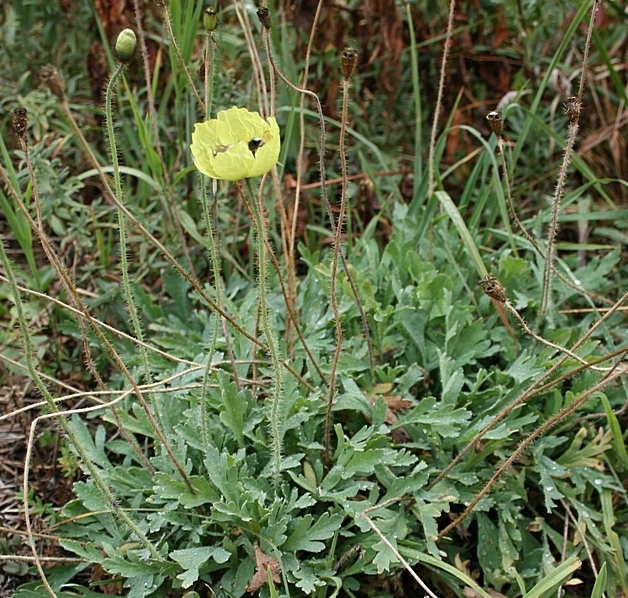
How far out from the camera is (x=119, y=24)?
279 centimetres

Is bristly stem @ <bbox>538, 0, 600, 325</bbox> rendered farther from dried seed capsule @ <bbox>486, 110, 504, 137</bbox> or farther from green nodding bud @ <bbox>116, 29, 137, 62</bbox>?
green nodding bud @ <bbox>116, 29, 137, 62</bbox>

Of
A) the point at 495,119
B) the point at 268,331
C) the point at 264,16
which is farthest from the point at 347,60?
the point at 268,331

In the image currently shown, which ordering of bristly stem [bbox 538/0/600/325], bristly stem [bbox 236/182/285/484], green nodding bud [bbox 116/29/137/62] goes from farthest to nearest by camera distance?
1. bristly stem [bbox 538/0/600/325]
2. bristly stem [bbox 236/182/285/484]
3. green nodding bud [bbox 116/29/137/62]

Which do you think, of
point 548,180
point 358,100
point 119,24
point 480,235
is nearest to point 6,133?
point 119,24

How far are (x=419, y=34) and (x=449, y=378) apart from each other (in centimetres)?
171

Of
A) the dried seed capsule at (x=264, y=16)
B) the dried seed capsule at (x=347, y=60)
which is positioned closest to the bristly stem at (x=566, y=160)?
the dried seed capsule at (x=347, y=60)

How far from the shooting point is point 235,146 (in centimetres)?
144

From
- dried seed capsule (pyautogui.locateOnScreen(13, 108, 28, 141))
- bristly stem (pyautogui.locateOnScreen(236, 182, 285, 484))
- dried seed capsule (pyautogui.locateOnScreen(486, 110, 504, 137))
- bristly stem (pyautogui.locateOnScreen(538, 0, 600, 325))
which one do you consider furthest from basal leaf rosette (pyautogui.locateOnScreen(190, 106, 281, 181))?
bristly stem (pyautogui.locateOnScreen(538, 0, 600, 325))

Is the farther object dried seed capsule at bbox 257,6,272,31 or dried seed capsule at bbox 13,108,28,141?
dried seed capsule at bbox 257,6,272,31

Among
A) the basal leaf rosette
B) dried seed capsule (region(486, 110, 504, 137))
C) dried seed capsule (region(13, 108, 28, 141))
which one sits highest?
dried seed capsule (region(13, 108, 28, 141))

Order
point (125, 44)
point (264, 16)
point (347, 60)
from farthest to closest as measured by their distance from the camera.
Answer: point (264, 16), point (347, 60), point (125, 44)

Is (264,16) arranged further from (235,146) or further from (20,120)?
(20,120)

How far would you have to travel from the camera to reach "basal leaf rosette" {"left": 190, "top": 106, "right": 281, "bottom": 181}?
4.61 ft

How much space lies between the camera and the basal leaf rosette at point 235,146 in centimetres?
141
